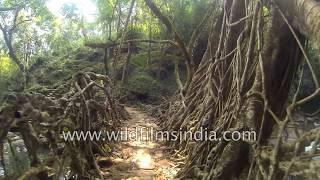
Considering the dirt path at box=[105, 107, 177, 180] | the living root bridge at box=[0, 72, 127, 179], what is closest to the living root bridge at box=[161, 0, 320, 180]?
the dirt path at box=[105, 107, 177, 180]

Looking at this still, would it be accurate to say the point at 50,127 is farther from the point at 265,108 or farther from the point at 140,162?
the point at 140,162

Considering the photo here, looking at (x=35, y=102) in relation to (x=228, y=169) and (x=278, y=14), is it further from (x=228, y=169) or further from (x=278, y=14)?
(x=278, y=14)

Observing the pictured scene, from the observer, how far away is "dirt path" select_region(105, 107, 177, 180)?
4.88 m

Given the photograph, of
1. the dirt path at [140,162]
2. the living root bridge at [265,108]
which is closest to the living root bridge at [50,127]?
the dirt path at [140,162]

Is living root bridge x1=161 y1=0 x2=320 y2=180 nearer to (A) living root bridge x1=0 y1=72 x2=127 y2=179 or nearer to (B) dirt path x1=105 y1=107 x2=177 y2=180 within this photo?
(B) dirt path x1=105 y1=107 x2=177 y2=180

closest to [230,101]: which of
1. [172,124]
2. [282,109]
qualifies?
[282,109]

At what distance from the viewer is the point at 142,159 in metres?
5.77

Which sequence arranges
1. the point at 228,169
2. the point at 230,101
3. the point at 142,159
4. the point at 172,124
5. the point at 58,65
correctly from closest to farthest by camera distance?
the point at 228,169
the point at 230,101
the point at 142,159
the point at 172,124
the point at 58,65

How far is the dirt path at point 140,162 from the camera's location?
16.0 ft

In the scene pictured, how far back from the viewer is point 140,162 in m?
5.57

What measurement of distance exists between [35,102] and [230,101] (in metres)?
2.07

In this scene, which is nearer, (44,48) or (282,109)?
(282,109)

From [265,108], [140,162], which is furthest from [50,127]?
[140,162]

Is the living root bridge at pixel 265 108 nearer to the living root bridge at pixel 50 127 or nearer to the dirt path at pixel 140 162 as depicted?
the dirt path at pixel 140 162
